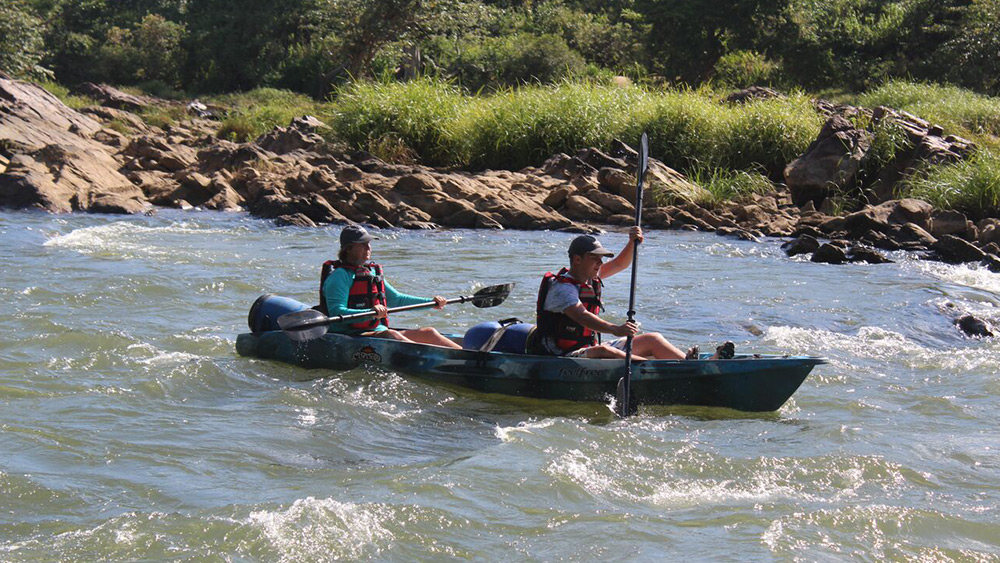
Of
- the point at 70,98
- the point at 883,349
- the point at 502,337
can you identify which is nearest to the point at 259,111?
the point at 70,98

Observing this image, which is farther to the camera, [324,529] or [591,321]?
[591,321]

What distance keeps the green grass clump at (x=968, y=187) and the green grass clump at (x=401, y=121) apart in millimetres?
7158

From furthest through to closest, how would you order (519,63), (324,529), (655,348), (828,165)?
1. (519,63)
2. (828,165)
3. (655,348)
4. (324,529)

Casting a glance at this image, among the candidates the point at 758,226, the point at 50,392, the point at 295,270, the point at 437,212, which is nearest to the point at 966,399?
the point at 50,392

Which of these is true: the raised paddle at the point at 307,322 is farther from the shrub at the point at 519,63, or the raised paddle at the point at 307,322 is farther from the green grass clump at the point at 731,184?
the shrub at the point at 519,63

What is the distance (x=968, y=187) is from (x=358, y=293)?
373 inches

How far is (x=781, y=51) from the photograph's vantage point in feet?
90.4

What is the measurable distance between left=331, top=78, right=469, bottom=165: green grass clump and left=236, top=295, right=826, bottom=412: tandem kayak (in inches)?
424

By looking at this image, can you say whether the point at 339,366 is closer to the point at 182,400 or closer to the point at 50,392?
the point at 182,400

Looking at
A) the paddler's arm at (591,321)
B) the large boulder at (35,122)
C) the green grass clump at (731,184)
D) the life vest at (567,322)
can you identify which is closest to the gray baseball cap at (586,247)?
the life vest at (567,322)

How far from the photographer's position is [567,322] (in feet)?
20.8

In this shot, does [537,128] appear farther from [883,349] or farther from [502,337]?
[502,337]

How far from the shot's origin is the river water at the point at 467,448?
13.9ft

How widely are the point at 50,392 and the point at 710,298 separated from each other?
5.83 meters
